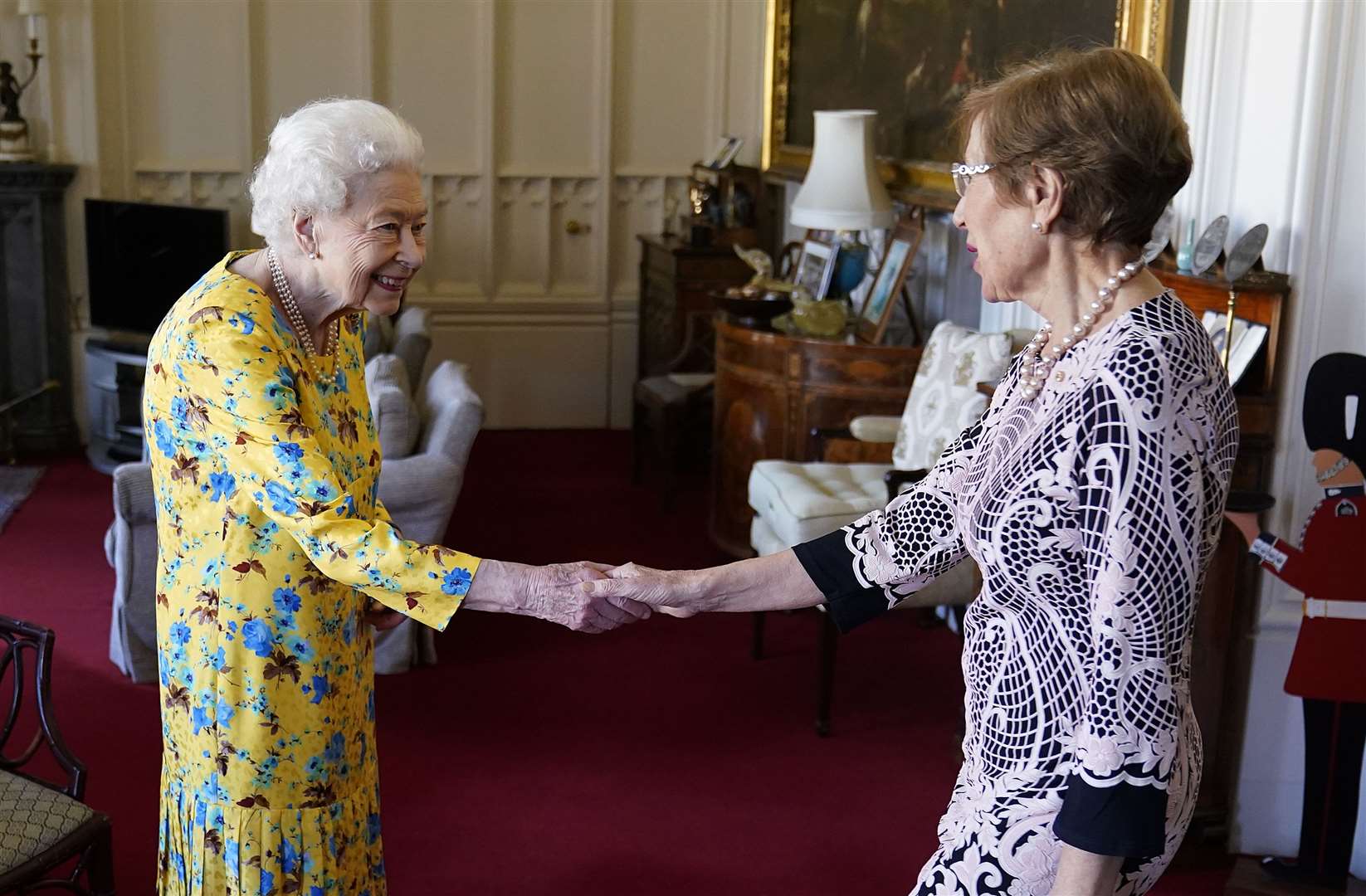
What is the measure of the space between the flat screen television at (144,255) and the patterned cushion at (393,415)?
2895 millimetres

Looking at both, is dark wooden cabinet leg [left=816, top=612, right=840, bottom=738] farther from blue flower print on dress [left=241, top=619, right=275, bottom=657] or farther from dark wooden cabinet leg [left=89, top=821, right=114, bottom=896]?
blue flower print on dress [left=241, top=619, right=275, bottom=657]

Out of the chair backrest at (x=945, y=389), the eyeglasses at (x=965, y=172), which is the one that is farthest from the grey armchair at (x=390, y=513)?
the eyeglasses at (x=965, y=172)

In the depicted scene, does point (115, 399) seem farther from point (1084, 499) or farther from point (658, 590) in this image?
point (1084, 499)

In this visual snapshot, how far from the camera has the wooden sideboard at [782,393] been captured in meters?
5.30

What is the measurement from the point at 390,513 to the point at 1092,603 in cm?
323

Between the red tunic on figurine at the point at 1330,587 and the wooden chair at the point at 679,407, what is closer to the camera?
the red tunic on figurine at the point at 1330,587

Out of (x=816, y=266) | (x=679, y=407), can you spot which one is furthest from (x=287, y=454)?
(x=679, y=407)

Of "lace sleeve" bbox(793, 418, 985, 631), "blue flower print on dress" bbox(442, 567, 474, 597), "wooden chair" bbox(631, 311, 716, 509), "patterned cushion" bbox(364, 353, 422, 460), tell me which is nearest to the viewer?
Result: "lace sleeve" bbox(793, 418, 985, 631)

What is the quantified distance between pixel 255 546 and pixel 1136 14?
3.07 m

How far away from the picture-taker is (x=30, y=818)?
2461mm

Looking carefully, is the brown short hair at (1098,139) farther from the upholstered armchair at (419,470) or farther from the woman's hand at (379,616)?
the upholstered armchair at (419,470)

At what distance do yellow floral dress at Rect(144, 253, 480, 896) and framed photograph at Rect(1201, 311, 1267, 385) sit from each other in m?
2.10

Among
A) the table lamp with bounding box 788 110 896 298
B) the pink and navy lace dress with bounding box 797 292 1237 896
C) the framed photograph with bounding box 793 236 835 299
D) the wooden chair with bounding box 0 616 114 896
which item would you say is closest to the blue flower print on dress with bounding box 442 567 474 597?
the pink and navy lace dress with bounding box 797 292 1237 896

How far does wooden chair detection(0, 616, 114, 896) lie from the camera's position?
7.80 feet
